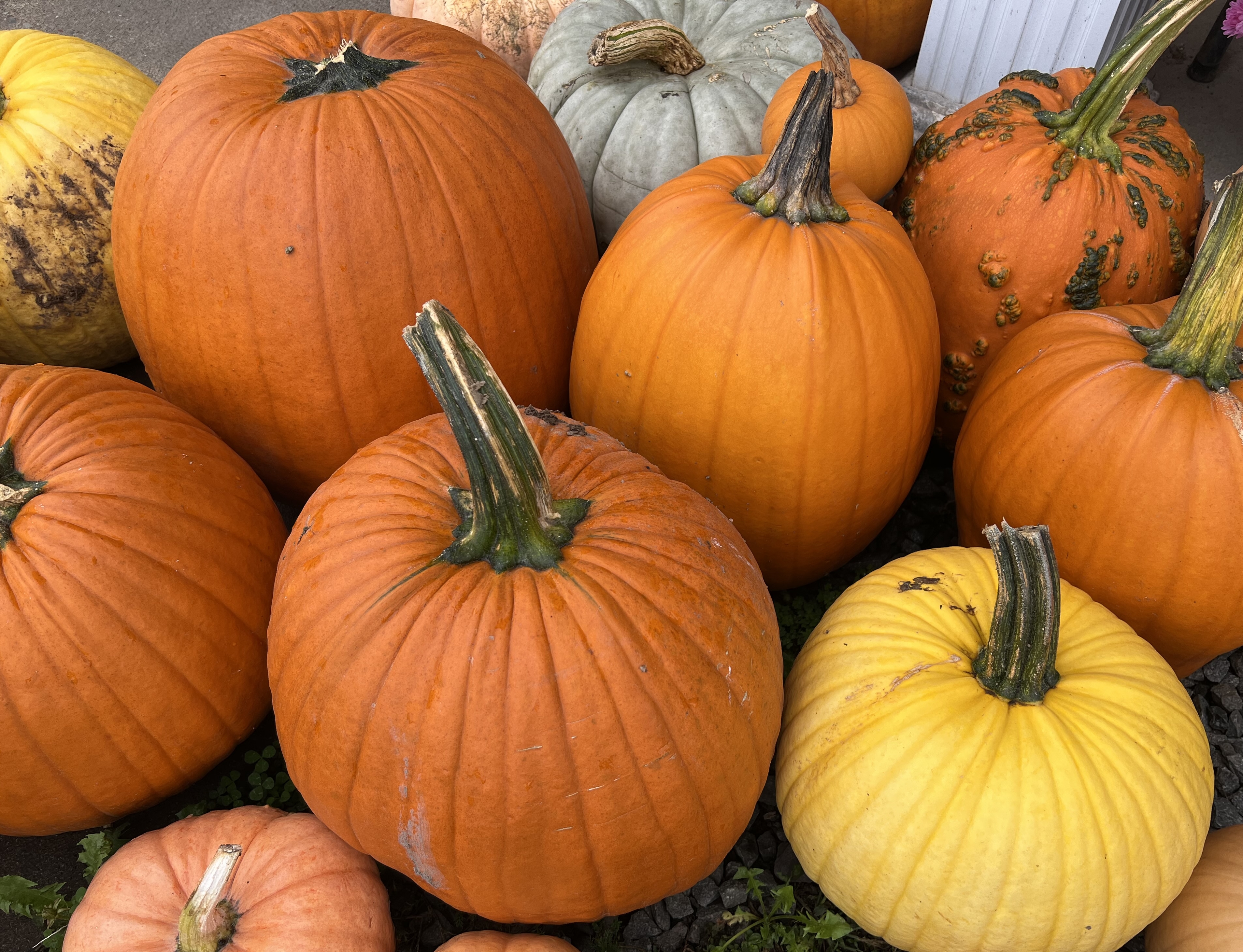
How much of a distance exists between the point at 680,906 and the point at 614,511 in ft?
3.04

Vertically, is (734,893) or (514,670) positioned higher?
(514,670)

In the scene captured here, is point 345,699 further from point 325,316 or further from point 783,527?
point 783,527

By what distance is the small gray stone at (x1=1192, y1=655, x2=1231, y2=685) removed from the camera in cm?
242

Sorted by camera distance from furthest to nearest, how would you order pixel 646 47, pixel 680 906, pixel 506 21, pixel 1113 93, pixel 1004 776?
pixel 506 21
pixel 646 47
pixel 1113 93
pixel 680 906
pixel 1004 776

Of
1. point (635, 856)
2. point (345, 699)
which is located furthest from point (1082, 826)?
point (345, 699)

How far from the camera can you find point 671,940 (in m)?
1.96

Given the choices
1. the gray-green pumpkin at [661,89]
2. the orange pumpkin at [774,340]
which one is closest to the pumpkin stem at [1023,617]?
the orange pumpkin at [774,340]

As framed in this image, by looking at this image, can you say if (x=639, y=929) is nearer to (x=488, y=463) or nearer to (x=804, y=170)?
(x=488, y=463)

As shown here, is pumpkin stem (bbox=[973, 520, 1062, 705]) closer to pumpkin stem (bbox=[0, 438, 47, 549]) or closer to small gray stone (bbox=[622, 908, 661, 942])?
small gray stone (bbox=[622, 908, 661, 942])

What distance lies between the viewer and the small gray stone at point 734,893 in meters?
2.00

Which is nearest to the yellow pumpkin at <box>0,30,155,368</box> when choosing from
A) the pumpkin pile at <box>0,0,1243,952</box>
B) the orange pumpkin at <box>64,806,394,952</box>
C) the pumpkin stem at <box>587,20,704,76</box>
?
the pumpkin pile at <box>0,0,1243,952</box>

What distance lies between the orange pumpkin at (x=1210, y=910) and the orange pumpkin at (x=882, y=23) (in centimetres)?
312

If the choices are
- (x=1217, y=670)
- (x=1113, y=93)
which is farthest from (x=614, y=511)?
(x=1217, y=670)

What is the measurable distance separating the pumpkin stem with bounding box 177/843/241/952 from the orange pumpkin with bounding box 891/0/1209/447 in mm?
2034
